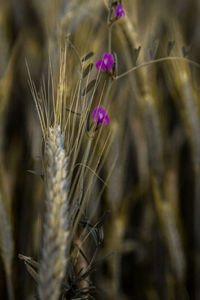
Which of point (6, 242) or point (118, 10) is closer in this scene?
point (118, 10)

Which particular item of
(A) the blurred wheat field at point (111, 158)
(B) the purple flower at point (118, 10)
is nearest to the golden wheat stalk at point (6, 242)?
(A) the blurred wheat field at point (111, 158)

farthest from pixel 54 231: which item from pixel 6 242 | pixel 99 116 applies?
pixel 6 242

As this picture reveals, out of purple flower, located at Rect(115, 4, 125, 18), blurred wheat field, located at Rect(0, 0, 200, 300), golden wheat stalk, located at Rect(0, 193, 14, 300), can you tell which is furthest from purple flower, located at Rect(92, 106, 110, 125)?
golden wheat stalk, located at Rect(0, 193, 14, 300)

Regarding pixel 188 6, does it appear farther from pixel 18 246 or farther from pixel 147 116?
pixel 18 246

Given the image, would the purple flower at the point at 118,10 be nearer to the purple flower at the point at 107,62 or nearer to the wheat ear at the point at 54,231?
the purple flower at the point at 107,62

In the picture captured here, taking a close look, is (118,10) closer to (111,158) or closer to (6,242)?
(111,158)

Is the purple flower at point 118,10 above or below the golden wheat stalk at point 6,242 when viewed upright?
above

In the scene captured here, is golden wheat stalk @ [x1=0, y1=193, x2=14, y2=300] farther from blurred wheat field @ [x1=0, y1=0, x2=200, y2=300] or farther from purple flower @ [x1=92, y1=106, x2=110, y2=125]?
purple flower @ [x1=92, y1=106, x2=110, y2=125]

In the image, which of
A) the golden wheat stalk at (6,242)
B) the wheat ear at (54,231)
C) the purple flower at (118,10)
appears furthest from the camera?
the golden wheat stalk at (6,242)
